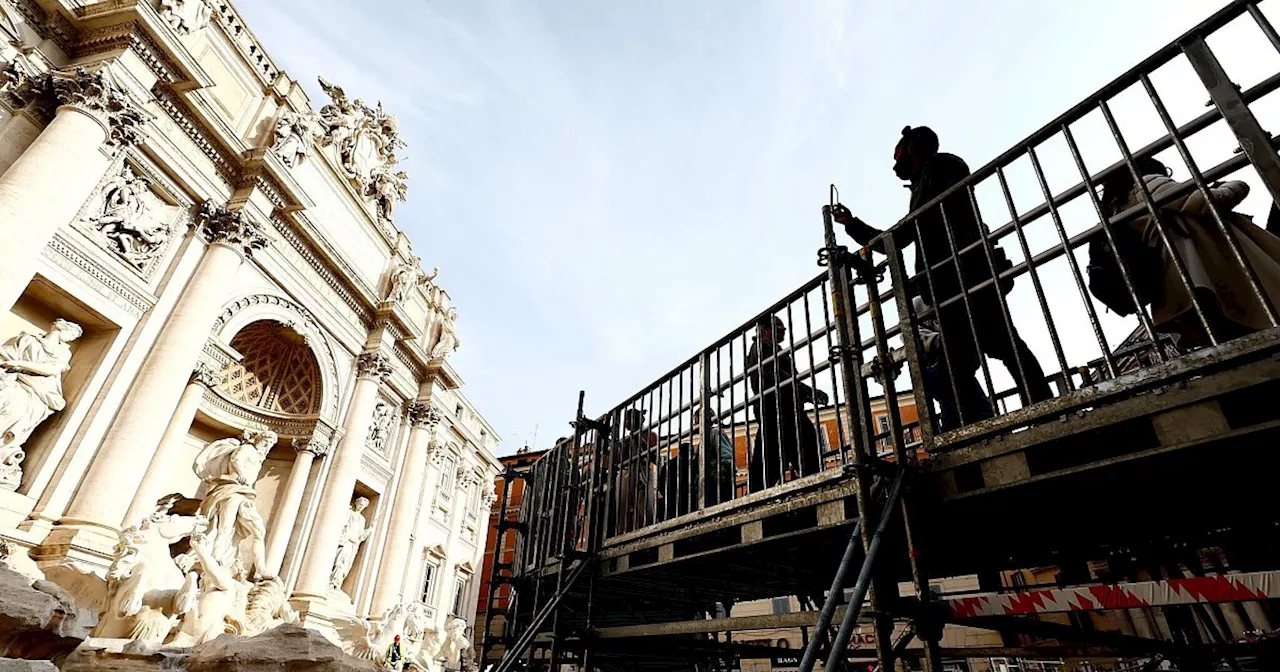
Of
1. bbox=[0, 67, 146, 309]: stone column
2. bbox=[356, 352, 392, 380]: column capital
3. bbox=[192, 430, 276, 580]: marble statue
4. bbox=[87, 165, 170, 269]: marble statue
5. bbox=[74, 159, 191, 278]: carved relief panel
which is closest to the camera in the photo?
bbox=[0, 67, 146, 309]: stone column

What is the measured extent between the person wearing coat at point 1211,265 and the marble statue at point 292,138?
1681 centimetres

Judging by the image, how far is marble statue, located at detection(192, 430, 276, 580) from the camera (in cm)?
1148

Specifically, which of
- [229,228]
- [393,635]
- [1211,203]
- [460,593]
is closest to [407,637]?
[393,635]

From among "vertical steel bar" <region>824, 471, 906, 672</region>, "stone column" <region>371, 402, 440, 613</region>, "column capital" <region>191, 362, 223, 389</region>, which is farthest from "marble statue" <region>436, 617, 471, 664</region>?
"vertical steel bar" <region>824, 471, 906, 672</region>

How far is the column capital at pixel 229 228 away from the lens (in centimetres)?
1272

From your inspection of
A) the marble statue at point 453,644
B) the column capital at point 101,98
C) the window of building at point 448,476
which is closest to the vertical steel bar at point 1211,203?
the column capital at point 101,98

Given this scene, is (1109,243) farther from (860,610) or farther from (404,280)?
(404,280)

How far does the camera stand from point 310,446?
1546cm

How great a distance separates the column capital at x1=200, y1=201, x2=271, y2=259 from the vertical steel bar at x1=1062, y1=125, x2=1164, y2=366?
15143mm

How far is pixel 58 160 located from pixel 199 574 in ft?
24.6

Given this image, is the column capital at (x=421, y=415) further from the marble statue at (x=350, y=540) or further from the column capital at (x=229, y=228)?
the column capital at (x=229, y=228)

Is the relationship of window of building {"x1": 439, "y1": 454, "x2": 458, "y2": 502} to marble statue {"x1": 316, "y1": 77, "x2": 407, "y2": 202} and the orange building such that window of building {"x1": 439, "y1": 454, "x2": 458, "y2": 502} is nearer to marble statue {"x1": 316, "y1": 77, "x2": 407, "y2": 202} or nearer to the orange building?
the orange building

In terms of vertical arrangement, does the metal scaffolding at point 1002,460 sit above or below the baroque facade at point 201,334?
below

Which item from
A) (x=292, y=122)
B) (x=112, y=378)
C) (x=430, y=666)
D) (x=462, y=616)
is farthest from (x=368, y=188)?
(x=462, y=616)
